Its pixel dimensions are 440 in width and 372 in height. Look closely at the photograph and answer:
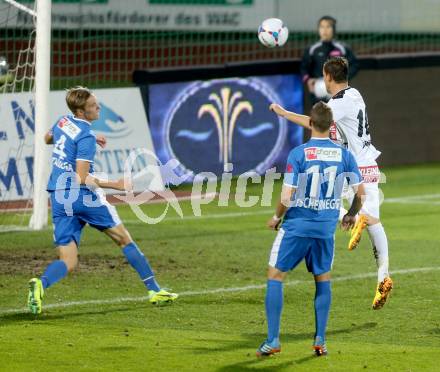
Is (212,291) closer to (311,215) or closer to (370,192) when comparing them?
(370,192)

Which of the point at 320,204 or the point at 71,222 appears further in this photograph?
the point at 71,222

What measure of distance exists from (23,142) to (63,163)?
588cm

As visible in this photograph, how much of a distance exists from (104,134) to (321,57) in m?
3.87

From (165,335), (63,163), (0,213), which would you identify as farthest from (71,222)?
(0,213)

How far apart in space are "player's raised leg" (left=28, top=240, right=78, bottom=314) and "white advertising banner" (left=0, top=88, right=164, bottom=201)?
5.63m

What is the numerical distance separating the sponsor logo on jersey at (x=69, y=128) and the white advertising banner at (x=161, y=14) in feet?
41.6

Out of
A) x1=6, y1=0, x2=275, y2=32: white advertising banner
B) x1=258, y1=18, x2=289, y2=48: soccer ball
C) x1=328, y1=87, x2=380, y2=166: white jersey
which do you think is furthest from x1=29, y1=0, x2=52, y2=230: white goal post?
x1=6, y1=0, x2=275, y2=32: white advertising banner

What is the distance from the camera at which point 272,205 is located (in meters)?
17.0

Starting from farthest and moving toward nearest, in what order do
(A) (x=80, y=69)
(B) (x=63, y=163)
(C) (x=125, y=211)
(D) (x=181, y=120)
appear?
(A) (x=80, y=69)
(D) (x=181, y=120)
(C) (x=125, y=211)
(B) (x=63, y=163)

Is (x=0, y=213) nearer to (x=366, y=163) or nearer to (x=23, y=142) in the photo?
(x=23, y=142)

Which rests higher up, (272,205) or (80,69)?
(80,69)

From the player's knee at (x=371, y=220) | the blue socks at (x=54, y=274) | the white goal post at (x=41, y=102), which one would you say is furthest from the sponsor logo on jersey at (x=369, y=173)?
the white goal post at (x=41, y=102)

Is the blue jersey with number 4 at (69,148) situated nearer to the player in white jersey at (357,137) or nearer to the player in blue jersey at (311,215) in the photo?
the player in white jersey at (357,137)

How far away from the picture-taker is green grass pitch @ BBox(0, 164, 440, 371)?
8.40m
